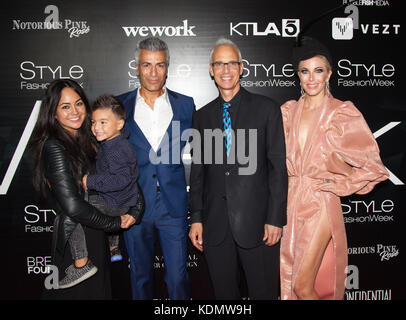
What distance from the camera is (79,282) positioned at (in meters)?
2.02

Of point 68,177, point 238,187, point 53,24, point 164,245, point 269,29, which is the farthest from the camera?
point 269,29

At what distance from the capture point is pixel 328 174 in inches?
88.5

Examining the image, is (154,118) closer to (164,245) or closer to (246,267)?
(164,245)

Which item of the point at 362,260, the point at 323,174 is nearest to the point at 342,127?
the point at 323,174

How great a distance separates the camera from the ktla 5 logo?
3180mm

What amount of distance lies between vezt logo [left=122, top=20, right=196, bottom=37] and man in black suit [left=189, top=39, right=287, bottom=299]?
39.1 inches

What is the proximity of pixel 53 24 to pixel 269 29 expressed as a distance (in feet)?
7.05

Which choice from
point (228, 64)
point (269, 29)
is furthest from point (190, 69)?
point (228, 64)

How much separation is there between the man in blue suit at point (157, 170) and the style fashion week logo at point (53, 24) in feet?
3.25

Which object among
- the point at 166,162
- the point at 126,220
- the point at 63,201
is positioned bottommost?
the point at 126,220

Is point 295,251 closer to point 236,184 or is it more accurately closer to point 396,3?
point 236,184
